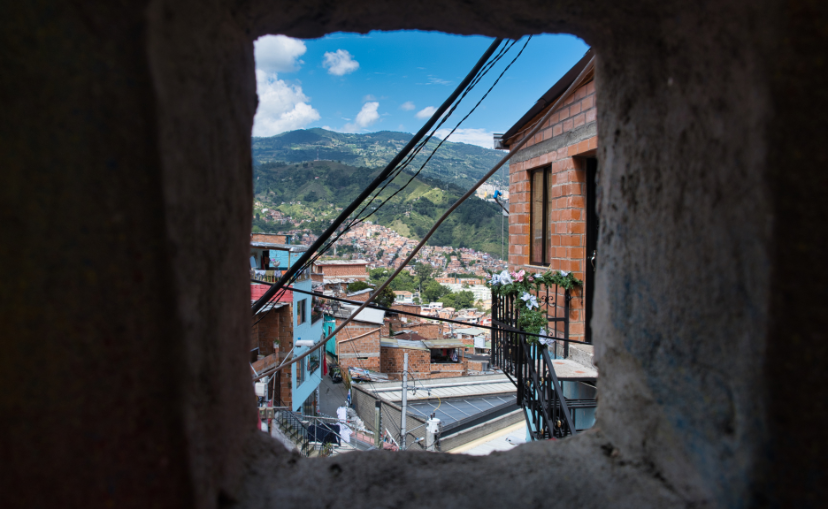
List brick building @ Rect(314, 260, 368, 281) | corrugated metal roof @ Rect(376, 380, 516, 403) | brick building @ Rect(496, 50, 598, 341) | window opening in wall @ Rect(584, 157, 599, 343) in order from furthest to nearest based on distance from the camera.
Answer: brick building @ Rect(314, 260, 368, 281)
corrugated metal roof @ Rect(376, 380, 516, 403)
window opening in wall @ Rect(584, 157, 599, 343)
brick building @ Rect(496, 50, 598, 341)

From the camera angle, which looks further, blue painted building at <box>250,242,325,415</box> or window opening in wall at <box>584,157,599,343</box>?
blue painted building at <box>250,242,325,415</box>

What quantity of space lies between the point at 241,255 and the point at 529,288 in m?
3.83

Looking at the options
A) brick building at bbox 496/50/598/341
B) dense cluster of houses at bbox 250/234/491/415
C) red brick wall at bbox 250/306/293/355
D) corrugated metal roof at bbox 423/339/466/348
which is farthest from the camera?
corrugated metal roof at bbox 423/339/466/348

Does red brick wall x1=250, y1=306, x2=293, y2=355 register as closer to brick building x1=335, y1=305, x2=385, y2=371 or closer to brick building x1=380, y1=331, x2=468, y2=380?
brick building x1=335, y1=305, x2=385, y2=371

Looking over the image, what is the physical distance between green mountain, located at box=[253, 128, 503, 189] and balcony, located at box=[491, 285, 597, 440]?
1468 inches

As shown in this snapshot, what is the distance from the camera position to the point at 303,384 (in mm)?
17109

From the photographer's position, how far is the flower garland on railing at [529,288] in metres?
4.16

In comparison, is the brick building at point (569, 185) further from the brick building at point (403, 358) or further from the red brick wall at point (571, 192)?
the brick building at point (403, 358)

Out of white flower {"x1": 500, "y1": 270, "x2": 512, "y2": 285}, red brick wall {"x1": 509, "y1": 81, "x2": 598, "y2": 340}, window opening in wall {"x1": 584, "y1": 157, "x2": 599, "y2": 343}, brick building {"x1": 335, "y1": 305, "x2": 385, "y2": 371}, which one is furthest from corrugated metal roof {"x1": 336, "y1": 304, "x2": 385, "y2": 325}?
window opening in wall {"x1": 584, "y1": 157, "x2": 599, "y2": 343}

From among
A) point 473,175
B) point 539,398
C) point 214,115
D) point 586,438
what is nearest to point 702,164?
point 586,438

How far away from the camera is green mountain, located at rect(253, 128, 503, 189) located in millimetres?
46156

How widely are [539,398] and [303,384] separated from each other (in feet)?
48.2

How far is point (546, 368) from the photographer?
13.5 ft

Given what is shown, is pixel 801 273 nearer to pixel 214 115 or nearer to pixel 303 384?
pixel 214 115
